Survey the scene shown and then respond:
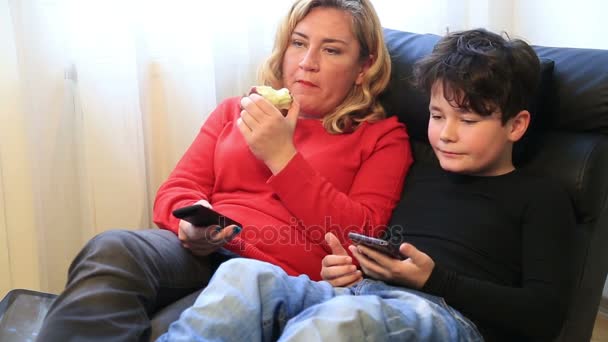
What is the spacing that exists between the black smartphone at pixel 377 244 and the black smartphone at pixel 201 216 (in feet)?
0.85

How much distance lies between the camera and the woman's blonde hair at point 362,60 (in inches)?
58.9

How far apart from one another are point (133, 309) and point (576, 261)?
0.84 metres

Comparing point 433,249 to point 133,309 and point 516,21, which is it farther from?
point 516,21

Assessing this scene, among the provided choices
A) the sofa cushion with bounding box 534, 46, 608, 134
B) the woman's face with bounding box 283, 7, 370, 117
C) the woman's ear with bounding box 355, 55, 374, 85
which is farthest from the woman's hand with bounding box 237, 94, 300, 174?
the sofa cushion with bounding box 534, 46, 608, 134

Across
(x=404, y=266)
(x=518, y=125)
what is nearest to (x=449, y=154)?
(x=518, y=125)

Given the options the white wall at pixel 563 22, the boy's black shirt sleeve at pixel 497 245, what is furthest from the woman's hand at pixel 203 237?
the white wall at pixel 563 22

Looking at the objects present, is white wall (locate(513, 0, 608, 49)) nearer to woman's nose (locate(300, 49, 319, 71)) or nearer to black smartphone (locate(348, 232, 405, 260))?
woman's nose (locate(300, 49, 319, 71))

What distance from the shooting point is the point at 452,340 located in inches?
41.9

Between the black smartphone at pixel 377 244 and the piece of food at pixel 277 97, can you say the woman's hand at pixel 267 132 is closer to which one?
the piece of food at pixel 277 97

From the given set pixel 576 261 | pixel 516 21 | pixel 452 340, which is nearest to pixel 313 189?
pixel 452 340

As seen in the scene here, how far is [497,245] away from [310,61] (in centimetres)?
59

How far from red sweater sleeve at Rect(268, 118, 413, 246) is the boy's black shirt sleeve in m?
0.05

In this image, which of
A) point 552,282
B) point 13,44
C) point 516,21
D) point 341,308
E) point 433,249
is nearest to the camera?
point 341,308

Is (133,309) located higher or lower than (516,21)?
lower
